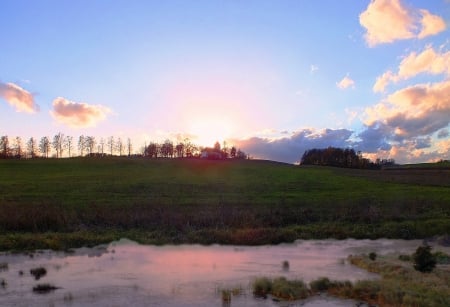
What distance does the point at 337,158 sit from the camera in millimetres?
164375

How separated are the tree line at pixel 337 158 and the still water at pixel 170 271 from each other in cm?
13358

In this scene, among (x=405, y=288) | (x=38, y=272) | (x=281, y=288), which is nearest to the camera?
(x=405, y=288)

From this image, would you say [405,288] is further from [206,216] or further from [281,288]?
[206,216]

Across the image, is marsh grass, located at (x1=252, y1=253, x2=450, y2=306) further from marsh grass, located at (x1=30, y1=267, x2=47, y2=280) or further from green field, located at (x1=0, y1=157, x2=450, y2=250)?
green field, located at (x1=0, y1=157, x2=450, y2=250)

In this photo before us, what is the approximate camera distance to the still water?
1567 cm

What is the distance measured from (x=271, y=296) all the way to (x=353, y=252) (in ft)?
37.3

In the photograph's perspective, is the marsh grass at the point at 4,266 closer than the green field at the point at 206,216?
Yes

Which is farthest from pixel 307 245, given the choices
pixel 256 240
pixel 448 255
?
pixel 448 255

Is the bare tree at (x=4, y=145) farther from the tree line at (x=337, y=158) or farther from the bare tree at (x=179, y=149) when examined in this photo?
the tree line at (x=337, y=158)

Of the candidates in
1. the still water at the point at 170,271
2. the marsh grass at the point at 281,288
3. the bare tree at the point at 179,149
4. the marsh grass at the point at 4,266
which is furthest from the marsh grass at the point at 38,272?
the bare tree at the point at 179,149

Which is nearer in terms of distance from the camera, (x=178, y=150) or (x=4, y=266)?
(x=4, y=266)

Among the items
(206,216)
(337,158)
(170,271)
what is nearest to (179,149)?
(337,158)

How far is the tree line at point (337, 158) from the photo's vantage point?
160 m

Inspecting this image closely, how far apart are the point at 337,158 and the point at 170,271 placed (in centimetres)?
14964
